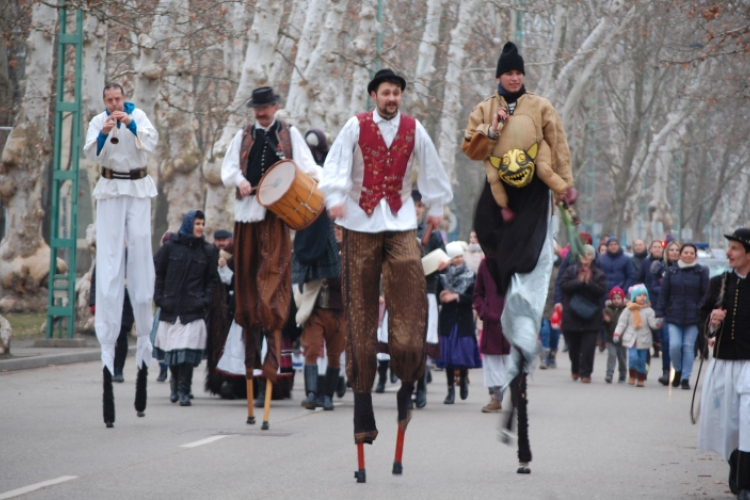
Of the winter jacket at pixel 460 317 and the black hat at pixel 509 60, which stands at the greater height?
the black hat at pixel 509 60

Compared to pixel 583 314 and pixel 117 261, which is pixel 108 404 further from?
pixel 583 314

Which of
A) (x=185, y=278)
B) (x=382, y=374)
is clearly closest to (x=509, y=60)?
(x=185, y=278)

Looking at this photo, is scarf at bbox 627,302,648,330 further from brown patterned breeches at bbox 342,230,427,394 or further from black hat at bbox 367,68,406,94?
black hat at bbox 367,68,406,94

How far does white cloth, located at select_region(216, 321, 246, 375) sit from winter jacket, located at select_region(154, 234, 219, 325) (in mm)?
373

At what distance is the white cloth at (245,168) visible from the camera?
35.1 feet

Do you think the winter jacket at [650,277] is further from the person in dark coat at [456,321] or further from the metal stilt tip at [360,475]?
Answer: the metal stilt tip at [360,475]

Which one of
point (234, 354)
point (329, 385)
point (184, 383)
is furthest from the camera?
point (234, 354)

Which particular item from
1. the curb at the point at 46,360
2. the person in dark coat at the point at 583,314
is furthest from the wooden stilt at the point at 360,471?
the person in dark coat at the point at 583,314

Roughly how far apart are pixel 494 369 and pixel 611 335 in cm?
559

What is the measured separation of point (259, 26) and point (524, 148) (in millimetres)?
16340

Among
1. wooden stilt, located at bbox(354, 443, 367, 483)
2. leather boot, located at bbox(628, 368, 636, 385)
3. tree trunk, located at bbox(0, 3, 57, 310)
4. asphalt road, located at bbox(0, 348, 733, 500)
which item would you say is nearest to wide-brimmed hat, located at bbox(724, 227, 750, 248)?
asphalt road, located at bbox(0, 348, 733, 500)

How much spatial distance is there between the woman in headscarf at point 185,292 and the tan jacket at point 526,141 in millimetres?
5510

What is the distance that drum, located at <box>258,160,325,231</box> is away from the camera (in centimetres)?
1042

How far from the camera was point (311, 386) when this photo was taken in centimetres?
1277
